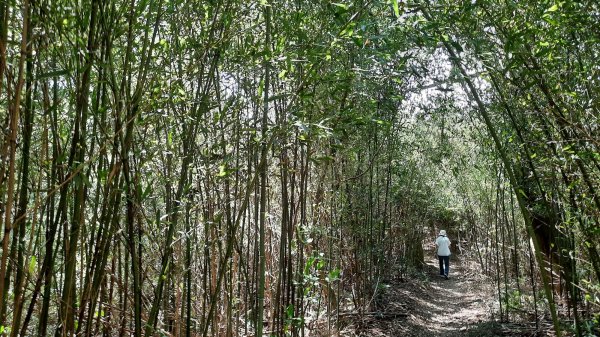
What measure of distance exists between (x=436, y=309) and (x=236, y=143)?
23.4 ft

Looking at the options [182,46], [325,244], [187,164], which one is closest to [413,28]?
[182,46]

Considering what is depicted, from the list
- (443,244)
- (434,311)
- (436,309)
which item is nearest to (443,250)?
(443,244)

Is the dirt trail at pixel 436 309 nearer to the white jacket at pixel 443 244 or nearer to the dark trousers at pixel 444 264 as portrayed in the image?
the dark trousers at pixel 444 264

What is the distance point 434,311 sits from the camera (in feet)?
29.9

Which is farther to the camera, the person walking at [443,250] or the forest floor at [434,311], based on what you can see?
the person walking at [443,250]

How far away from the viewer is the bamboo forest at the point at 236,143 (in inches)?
82.1

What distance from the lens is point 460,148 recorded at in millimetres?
11828

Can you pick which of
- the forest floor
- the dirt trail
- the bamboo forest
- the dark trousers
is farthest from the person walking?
the bamboo forest

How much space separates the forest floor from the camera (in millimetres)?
6770

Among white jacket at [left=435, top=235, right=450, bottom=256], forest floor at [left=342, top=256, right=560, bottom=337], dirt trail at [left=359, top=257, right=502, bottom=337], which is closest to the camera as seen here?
forest floor at [left=342, top=256, right=560, bottom=337]

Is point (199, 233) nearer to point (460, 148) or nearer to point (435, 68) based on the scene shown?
point (435, 68)

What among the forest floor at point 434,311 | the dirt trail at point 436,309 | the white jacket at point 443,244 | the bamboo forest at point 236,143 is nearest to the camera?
the bamboo forest at point 236,143

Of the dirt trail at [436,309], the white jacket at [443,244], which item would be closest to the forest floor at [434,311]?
the dirt trail at [436,309]

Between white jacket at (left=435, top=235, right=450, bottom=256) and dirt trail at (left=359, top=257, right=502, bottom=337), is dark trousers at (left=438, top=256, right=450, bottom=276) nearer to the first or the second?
white jacket at (left=435, top=235, right=450, bottom=256)
